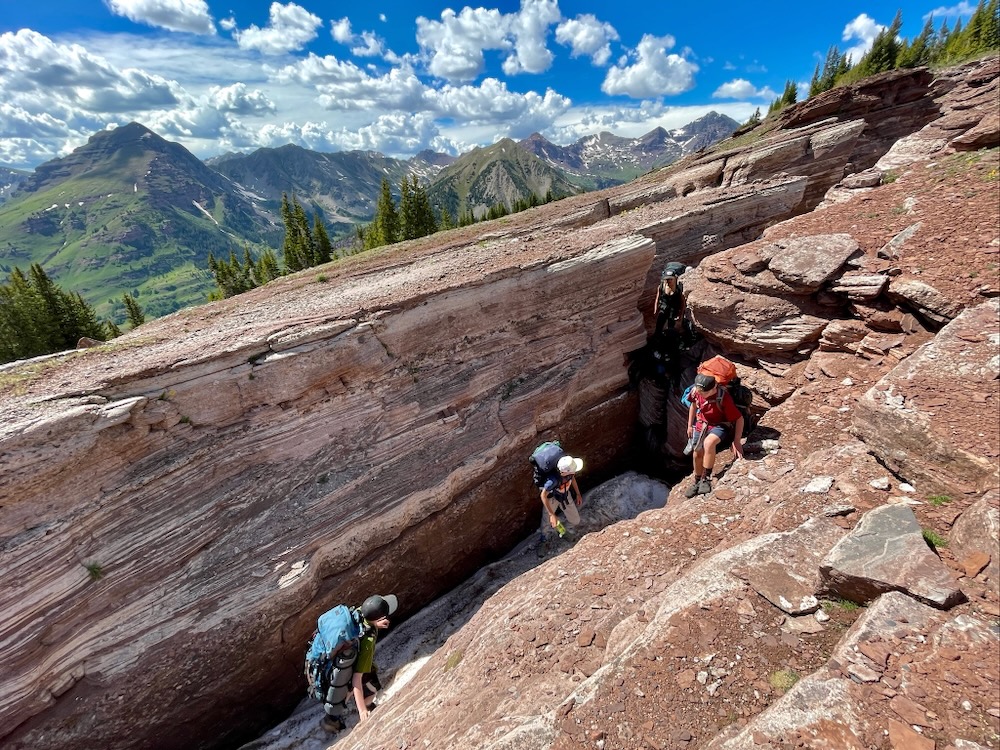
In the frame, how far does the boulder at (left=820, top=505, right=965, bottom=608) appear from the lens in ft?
16.0

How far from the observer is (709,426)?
10023 millimetres

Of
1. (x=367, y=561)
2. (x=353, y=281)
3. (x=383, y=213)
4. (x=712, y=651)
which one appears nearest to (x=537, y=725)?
(x=712, y=651)

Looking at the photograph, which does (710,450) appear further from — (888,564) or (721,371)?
(888,564)

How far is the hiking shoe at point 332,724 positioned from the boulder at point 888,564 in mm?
9705

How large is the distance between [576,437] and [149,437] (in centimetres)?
1221

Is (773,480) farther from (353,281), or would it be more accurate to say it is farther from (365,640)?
(353,281)

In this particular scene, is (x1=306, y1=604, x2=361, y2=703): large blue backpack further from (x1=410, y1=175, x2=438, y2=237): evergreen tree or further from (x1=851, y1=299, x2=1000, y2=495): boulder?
(x1=410, y1=175, x2=438, y2=237): evergreen tree

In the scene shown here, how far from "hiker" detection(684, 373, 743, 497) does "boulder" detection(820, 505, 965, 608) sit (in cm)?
364

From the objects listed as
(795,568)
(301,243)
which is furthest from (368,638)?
(301,243)

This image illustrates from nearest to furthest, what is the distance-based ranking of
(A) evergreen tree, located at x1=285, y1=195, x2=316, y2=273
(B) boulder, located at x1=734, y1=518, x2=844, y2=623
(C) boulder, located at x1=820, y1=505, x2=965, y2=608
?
(C) boulder, located at x1=820, y1=505, x2=965, y2=608 → (B) boulder, located at x1=734, y1=518, x2=844, y2=623 → (A) evergreen tree, located at x1=285, y1=195, x2=316, y2=273

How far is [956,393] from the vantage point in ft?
22.4

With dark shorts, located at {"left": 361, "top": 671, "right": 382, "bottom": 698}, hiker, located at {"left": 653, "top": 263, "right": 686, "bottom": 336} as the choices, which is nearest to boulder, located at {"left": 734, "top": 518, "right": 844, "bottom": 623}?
dark shorts, located at {"left": 361, "top": 671, "right": 382, "bottom": 698}

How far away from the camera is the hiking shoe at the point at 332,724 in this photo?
9.52 meters

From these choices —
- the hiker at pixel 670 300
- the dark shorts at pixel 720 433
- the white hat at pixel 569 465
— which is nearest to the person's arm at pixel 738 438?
the dark shorts at pixel 720 433
